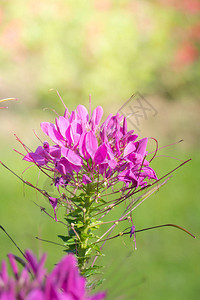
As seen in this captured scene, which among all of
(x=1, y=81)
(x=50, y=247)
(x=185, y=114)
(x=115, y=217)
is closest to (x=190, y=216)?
(x=115, y=217)

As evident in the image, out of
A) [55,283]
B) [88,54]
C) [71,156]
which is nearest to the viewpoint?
[55,283]

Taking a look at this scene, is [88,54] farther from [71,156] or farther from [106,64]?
[71,156]

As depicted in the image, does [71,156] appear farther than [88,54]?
No

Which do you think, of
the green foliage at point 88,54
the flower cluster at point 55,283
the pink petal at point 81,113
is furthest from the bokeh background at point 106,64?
the flower cluster at point 55,283

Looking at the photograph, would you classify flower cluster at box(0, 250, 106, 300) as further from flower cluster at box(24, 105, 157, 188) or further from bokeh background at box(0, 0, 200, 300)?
bokeh background at box(0, 0, 200, 300)

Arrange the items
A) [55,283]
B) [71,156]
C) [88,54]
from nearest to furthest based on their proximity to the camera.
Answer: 1. [55,283]
2. [71,156]
3. [88,54]

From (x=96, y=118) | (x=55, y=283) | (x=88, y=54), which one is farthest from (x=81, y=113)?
(x=88, y=54)

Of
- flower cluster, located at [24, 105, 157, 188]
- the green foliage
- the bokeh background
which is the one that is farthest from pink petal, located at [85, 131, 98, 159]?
the green foliage

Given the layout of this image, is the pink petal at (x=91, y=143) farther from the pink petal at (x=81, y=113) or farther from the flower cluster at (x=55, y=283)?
the flower cluster at (x=55, y=283)

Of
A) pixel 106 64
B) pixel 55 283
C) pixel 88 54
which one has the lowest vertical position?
pixel 55 283

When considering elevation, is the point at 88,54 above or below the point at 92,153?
above
